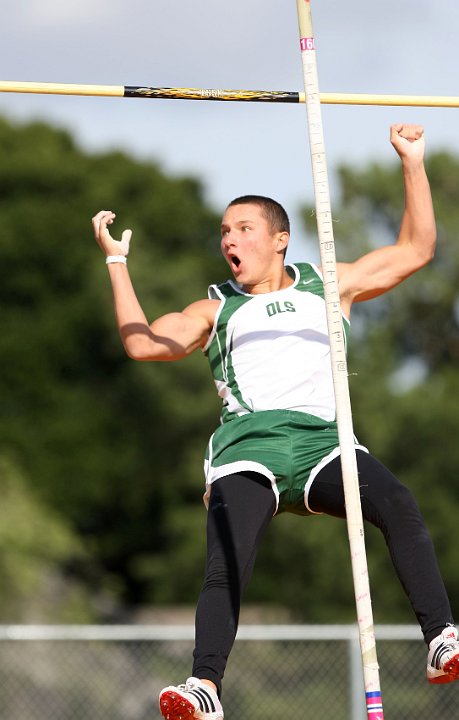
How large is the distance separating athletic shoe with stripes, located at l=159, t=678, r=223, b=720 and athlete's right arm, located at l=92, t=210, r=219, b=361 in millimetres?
1225

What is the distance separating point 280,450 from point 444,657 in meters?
0.94

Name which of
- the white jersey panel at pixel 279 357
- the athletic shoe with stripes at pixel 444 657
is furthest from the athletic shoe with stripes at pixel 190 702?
the white jersey panel at pixel 279 357

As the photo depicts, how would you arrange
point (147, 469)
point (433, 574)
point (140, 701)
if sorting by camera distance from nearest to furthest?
point (433, 574) → point (140, 701) → point (147, 469)

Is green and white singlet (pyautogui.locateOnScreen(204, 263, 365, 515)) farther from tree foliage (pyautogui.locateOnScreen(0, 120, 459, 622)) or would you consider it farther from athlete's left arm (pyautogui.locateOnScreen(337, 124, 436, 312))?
tree foliage (pyautogui.locateOnScreen(0, 120, 459, 622))

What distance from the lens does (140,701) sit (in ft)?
35.7

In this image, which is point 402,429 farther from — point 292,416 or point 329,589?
point 292,416

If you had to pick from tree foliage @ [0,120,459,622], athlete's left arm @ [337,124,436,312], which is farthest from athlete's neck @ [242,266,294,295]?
tree foliage @ [0,120,459,622]

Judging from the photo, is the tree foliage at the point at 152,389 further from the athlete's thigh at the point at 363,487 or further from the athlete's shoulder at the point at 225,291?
the athlete's thigh at the point at 363,487

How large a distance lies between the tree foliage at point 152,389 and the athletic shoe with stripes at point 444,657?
15465 millimetres

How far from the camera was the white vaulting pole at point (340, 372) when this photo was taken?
441cm

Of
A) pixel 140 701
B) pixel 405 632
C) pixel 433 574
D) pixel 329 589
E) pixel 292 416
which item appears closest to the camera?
pixel 433 574

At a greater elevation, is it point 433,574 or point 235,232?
point 235,232

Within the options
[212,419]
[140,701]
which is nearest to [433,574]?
[140,701]

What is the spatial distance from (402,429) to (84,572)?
20.6 ft
